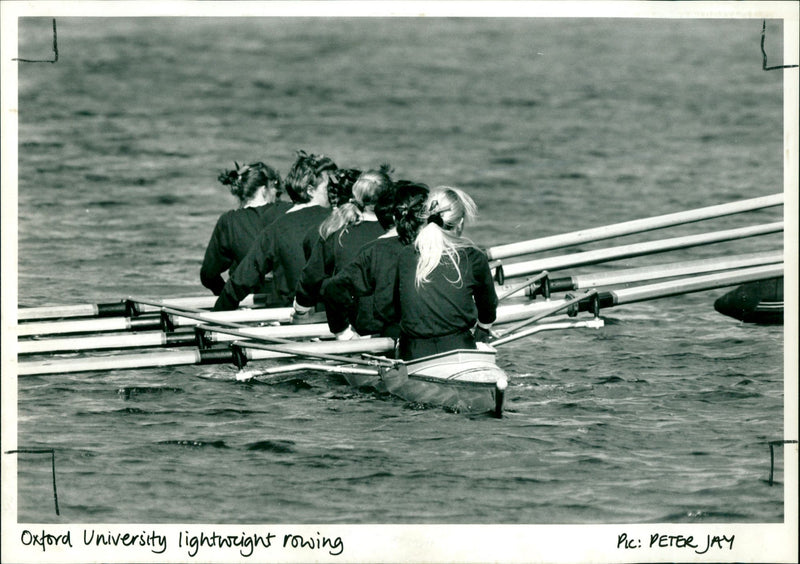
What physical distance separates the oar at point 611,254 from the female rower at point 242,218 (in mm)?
1842

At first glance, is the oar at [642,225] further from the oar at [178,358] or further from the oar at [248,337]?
the oar at [178,358]

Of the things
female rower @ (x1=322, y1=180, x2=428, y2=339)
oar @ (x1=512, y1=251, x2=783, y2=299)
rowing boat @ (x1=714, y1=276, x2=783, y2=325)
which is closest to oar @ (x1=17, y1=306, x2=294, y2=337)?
female rower @ (x1=322, y1=180, x2=428, y2=339)

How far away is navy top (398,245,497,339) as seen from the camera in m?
9.34

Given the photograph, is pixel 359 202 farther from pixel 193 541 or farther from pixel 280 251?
pixel 193 541

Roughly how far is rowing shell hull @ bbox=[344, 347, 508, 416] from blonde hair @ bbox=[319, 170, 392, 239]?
50.8 inches

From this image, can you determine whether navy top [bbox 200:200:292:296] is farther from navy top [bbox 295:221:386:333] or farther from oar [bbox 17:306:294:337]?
navy top [bbox 295:221:386:333]

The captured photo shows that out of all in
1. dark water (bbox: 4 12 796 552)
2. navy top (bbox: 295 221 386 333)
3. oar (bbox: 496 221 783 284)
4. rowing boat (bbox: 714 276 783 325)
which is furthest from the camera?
rowing boat (bbox: 714 276 783 325)

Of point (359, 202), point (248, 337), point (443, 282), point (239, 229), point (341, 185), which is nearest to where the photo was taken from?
point (443, 282)

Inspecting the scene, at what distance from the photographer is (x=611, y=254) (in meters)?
12.1

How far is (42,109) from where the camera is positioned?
25922 millimetres

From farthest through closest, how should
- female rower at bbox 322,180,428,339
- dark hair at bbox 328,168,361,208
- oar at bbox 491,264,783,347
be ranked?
1. oar at bbox 491,264,783,347
2. dark hair at bbox 328,168,361,208
3. female rower at bbox 322,180,428,339

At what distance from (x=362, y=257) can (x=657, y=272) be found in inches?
121

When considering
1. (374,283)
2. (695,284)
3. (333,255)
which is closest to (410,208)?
(374,283)

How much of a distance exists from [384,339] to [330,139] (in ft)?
46.9
